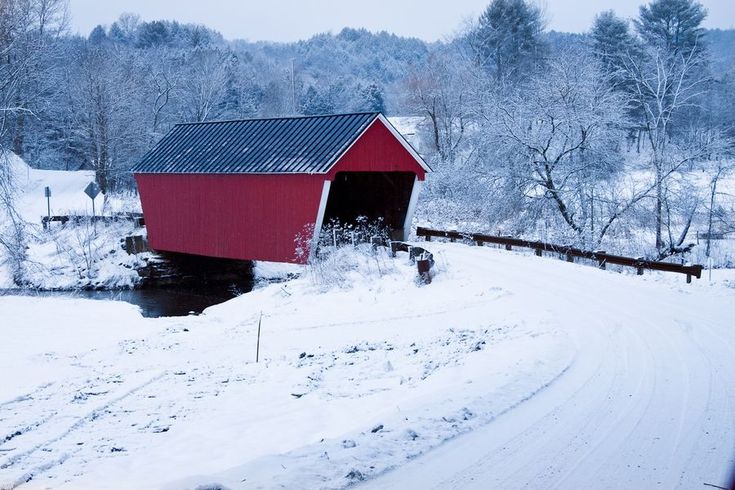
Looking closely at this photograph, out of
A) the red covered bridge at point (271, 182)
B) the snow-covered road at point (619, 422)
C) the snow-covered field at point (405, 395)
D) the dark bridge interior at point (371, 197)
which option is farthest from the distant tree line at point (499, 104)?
the snow-covered road at point (619, 422)

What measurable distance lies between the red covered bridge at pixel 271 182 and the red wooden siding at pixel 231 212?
0.03m

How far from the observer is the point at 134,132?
32.7 meters

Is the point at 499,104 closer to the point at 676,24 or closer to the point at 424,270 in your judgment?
the point at 424,270

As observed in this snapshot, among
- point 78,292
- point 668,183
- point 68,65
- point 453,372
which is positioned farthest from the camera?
point 68,65

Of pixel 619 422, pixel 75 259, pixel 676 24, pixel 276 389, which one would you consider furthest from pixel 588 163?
pixel 75 259

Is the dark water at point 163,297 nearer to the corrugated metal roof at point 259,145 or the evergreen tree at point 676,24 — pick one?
the corrugated metal roof at point 259,145

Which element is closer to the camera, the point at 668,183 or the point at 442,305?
the point at 442,305

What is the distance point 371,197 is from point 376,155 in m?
3.03

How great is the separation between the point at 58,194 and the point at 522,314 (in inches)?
1144

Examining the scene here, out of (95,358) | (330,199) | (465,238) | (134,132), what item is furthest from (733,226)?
(134,132)

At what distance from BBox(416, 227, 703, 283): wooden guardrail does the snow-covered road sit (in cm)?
348

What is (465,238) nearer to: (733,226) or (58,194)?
(733,226)

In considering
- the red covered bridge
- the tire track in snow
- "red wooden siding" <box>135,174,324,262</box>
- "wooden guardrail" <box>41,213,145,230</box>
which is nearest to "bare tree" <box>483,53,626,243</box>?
the red covered bridge

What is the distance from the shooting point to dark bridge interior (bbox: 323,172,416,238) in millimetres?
17906
